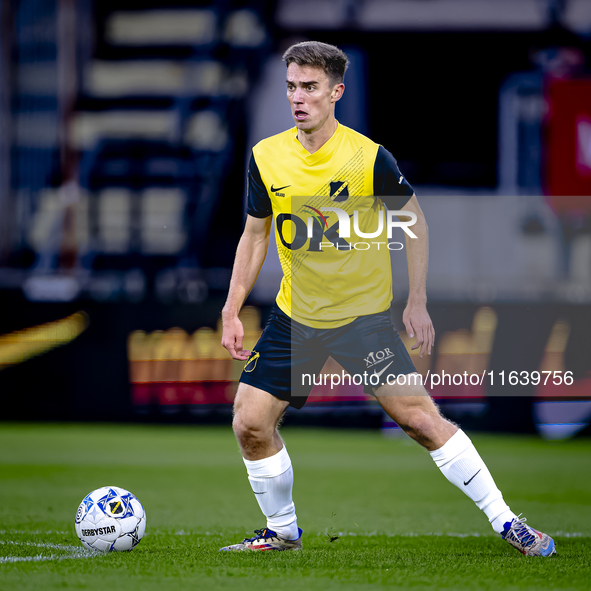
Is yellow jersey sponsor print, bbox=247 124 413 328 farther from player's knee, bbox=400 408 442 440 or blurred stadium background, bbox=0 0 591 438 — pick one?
blurred stadium background, bbox=0 0 591 438

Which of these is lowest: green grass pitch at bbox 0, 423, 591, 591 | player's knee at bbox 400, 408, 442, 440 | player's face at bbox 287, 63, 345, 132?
green grass pitch at bbox 0, 423, 591, 591

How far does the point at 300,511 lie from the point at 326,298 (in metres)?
2.05

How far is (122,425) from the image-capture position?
9.61m

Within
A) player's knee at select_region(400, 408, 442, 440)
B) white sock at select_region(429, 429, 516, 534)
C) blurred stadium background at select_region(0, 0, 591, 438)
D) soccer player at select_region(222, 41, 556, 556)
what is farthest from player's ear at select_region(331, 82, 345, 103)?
blurred stadium background at select_region(0, 0, 591, 438)

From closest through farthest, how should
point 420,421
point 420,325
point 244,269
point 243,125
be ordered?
point 420,421 < point 420,325 < point 244,269 < point 243,125

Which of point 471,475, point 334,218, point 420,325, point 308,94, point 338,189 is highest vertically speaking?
point 308,94

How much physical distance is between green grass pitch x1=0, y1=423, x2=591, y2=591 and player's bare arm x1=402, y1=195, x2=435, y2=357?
0.89 metres

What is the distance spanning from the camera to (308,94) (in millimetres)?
3730

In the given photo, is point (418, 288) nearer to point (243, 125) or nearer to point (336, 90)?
point (336, 90)

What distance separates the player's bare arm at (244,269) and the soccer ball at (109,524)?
78 centimetres

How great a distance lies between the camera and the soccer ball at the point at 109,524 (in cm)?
377

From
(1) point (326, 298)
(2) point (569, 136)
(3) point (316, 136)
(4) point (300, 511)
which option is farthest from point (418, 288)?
(2) point (569, 136)

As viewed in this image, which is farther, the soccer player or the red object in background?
the red object in background

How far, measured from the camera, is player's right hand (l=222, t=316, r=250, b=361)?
12.5 feet
